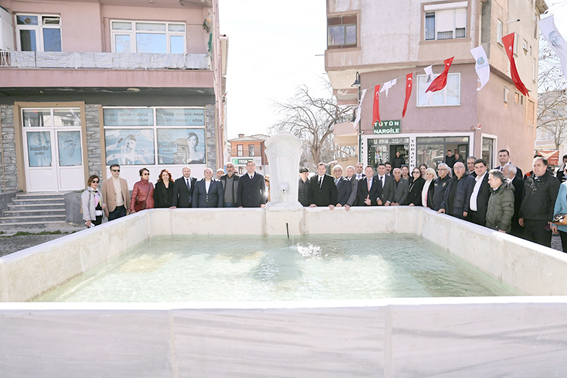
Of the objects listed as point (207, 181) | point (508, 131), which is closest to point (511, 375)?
point (207, 181)

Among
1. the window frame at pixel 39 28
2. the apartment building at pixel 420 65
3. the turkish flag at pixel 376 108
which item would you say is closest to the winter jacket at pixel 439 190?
the turkish flag at pixel 376 108

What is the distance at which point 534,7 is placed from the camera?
2167 cm

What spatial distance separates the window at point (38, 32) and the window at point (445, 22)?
14.1 metres

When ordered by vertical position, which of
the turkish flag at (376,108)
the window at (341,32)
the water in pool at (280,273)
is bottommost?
the water in pool at (280,273)

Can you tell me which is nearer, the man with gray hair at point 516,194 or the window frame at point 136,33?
the man with gray hair at point 516,194

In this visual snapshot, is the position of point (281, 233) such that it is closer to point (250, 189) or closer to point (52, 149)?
point (250, 189)

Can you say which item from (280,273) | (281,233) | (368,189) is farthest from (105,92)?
(280,273)

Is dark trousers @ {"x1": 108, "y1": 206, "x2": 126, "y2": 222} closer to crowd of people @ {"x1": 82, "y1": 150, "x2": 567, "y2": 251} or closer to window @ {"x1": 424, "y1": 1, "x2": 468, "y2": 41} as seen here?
crowd of people @ {"x1": 82, "y1": 150, "x2": 567, "y2": 251}

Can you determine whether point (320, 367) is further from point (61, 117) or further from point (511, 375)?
point (61, 117)

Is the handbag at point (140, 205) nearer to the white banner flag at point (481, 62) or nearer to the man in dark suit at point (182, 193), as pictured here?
the man in dark suit at point (182, 193)

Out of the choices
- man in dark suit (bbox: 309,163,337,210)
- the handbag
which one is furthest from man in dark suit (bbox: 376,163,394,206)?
the handbag

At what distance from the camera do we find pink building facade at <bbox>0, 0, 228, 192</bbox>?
39.0 feet

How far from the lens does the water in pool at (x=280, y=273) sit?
15.1 feet

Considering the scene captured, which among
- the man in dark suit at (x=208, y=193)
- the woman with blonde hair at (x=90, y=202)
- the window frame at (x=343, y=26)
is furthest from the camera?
the window frame at (x=343, y=26)
